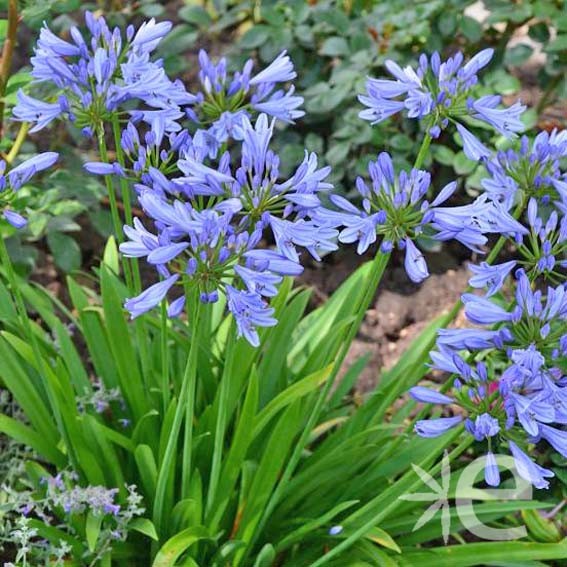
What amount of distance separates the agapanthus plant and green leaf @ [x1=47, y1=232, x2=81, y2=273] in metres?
1.58

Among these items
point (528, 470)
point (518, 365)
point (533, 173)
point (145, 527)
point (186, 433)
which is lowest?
point (145, 527)

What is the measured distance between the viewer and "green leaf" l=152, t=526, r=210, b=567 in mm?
2191

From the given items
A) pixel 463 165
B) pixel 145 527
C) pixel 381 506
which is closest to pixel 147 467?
pixel 145 527

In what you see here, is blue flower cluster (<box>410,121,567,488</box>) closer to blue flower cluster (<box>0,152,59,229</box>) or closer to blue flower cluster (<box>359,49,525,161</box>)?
blue flower cluster (<box>359,49,525,161</box>)

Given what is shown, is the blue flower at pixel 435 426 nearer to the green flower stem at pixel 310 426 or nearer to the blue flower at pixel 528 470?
the blue flower at pixel 528 470

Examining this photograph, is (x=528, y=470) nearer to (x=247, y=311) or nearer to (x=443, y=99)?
(x=247, y=311)

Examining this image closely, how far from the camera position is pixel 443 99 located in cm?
202

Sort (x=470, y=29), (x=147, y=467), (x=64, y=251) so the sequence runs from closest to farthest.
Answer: (x=147, y=467)
(x=64, y=251)
(x=470, y=29)

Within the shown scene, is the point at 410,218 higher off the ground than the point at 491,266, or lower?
higher

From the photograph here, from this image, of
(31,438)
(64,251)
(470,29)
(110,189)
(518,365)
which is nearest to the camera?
(518,365)

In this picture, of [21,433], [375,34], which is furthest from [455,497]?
[375,34]

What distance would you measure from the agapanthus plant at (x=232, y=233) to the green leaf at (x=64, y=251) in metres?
1.58

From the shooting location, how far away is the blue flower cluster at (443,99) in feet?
6.66

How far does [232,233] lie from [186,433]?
2.17 ft
